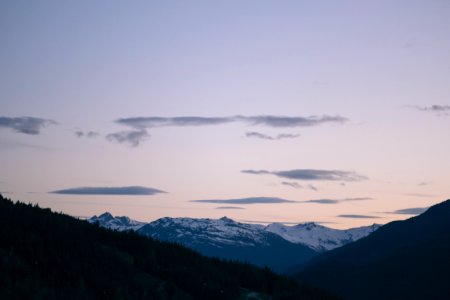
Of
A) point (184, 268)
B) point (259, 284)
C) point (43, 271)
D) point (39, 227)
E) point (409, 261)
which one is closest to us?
point (43, 271)

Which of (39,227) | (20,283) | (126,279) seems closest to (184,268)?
(126,279)

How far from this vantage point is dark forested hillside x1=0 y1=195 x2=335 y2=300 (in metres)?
27.5

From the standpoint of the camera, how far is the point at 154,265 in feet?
118

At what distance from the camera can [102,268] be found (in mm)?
31062

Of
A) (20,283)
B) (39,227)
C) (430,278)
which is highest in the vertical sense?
(39,227)

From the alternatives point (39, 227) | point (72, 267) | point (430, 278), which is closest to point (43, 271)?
point (72, 267)

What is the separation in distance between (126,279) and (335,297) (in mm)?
22636

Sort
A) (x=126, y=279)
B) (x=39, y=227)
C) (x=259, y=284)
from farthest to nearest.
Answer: (x=259, y=284) < (x=39, y=227) < (x=126, y=279)

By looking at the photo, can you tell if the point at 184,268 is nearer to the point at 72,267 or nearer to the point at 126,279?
the point at 126,279

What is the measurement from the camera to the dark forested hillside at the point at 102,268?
90.3 feet

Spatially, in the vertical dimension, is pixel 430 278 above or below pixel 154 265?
below

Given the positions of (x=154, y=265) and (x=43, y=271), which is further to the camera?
(x=154, y=265)

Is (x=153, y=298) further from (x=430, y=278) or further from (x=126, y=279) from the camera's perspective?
(x=430, y=278)

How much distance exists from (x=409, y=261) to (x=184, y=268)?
17637cm
